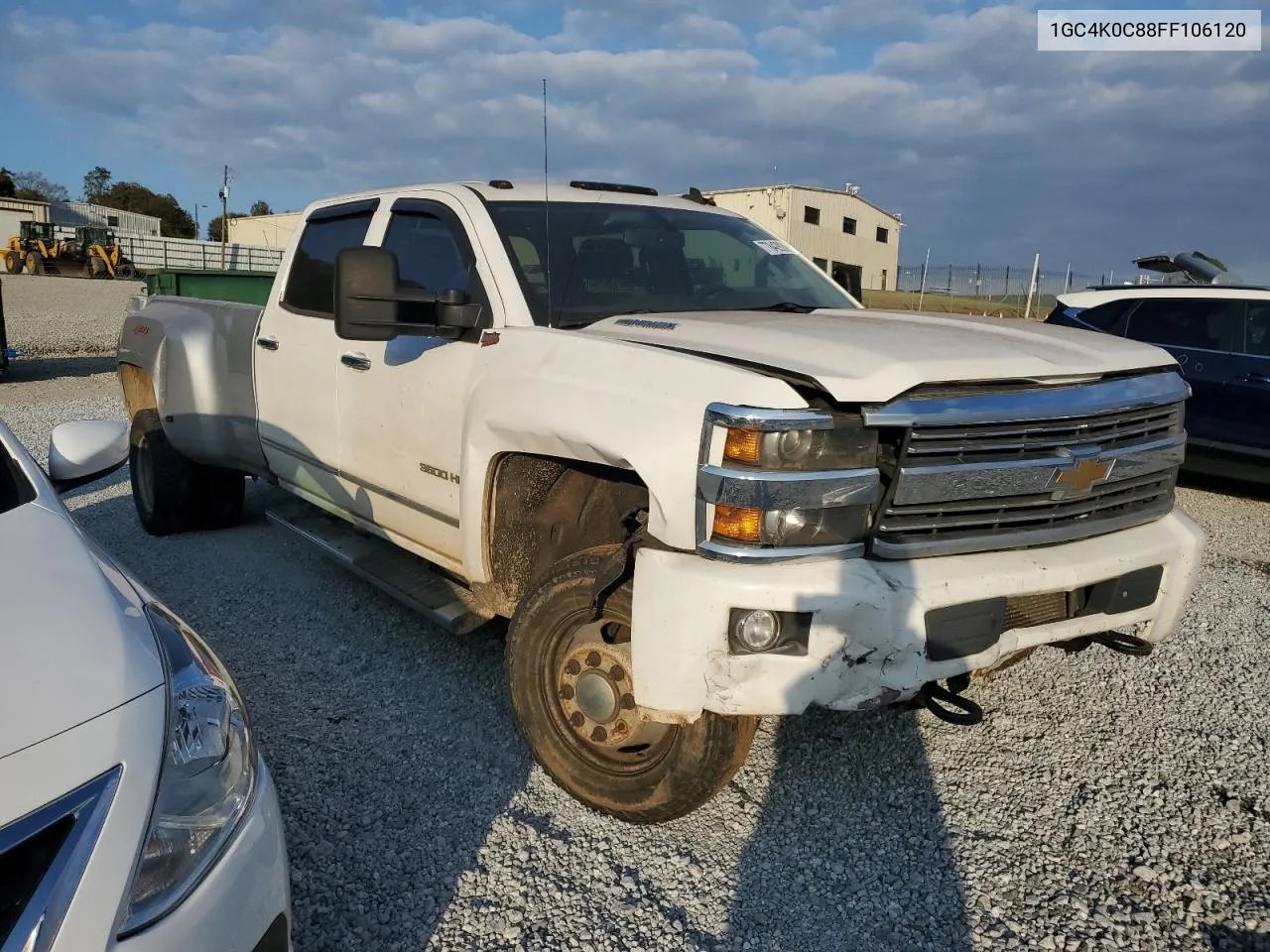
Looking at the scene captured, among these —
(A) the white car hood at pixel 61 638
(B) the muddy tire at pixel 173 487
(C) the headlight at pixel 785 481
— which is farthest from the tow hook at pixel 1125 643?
(B) the muddy tire at pixel 173 487

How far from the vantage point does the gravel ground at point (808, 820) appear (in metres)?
2.51

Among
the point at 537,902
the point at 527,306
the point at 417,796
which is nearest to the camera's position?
the point at 537,902

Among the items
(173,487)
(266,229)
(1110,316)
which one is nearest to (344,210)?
(173,487)

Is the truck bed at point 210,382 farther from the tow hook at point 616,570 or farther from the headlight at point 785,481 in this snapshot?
the headlight at point 785,481

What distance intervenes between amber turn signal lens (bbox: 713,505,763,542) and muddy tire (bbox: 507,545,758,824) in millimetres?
463

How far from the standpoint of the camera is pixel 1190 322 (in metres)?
8.05

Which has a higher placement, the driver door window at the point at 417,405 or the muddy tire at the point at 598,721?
the driver door window at the point at 417,405

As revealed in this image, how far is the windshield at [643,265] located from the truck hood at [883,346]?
26 centimetres

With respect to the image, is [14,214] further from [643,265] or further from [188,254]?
[643,265]

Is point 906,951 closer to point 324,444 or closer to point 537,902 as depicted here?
point 537,902

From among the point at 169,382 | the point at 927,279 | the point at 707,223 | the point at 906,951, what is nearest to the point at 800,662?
the point at 906,951

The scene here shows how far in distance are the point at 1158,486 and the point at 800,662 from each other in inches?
59.4

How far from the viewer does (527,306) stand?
134 inches

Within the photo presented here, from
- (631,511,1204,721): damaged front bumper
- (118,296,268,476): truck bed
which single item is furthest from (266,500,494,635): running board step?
(631,511,1204,721): damaged front bumper
